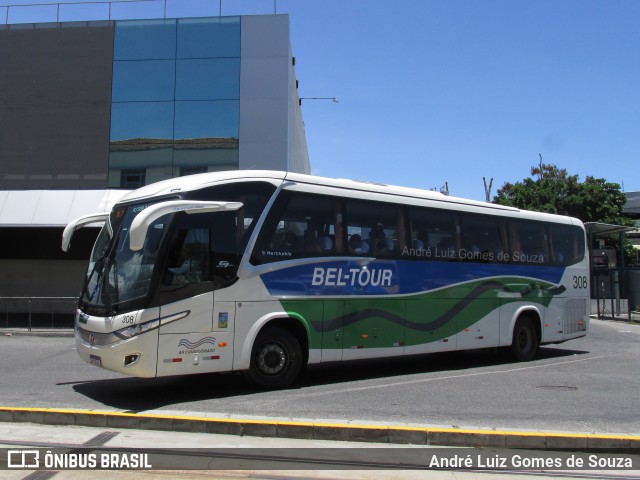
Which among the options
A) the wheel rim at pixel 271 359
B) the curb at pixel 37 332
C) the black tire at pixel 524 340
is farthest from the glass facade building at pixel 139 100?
the wheel rim at pixel 271 359

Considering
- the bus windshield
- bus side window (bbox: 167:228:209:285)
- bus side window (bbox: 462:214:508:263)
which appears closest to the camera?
the bus windshield

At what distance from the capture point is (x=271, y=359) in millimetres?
9391

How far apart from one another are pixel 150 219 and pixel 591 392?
7441mm

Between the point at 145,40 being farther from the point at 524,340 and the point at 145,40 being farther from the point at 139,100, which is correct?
the point at 524,340

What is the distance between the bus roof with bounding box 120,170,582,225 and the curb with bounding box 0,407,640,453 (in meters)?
3.35

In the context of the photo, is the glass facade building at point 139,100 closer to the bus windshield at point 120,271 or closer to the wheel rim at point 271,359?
the wheel rim at point 271,359

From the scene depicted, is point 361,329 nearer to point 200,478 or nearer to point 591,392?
point 591,392

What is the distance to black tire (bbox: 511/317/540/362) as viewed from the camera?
1352 centimetres

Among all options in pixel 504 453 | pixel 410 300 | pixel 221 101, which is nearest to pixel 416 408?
pixel 504 453

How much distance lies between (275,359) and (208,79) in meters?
16.5

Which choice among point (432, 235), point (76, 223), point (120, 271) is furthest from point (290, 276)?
point (76, 223)

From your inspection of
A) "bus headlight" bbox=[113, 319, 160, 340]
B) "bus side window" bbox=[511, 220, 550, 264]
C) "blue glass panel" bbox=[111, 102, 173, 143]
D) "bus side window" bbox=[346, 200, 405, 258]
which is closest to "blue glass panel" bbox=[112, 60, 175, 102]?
"blue glass panel" bbox=[111, 102, 173, 143]

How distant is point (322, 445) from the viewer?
21.2 feet

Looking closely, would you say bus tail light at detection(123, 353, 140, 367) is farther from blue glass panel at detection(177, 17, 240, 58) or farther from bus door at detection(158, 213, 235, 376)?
blue glass panel at detection(177, 17, 240, 58)
